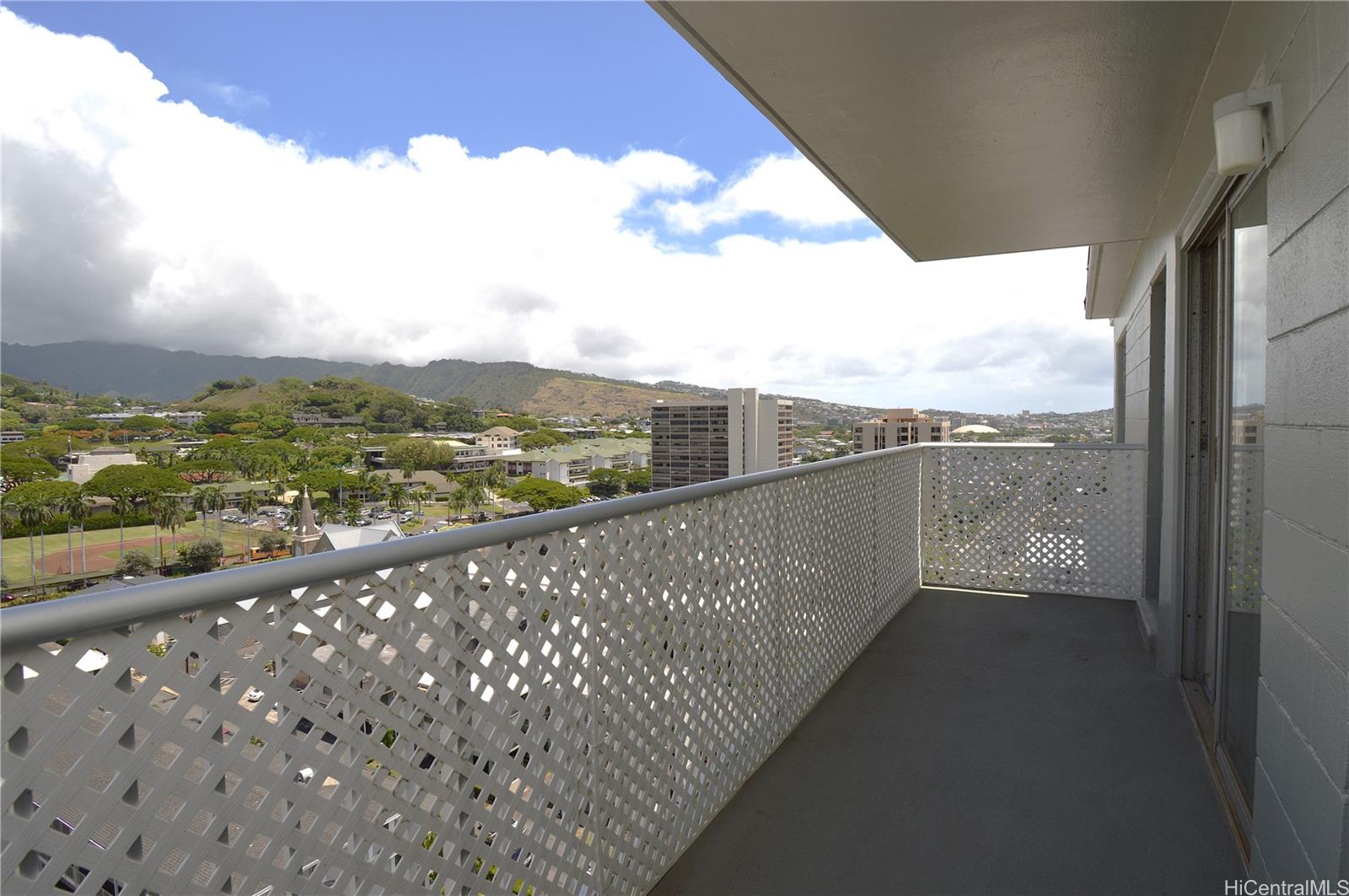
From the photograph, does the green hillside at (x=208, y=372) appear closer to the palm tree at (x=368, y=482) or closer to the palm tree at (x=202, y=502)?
the palm tree at (x=202, y=502)

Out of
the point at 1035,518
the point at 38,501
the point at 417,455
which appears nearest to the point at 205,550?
the point at 38,501

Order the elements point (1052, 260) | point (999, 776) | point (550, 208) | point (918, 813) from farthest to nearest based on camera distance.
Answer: point (550, 208) → point (1052, 260) → point (999, 776) → point (918, 813)

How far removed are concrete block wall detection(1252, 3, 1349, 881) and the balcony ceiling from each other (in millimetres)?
758

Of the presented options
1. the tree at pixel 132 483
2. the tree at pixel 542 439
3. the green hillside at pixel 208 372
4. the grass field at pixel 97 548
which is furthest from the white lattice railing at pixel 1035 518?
the green hillside at pixel 208 372

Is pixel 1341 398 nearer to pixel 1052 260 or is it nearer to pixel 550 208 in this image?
pixel 1052 260

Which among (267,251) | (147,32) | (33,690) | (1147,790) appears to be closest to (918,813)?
(1147,790)

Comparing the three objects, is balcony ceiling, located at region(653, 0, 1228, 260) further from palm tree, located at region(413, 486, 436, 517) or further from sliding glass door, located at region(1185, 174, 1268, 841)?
palm tree, located at region(413, 486, 436, 517)

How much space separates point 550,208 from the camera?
50938 millimetres

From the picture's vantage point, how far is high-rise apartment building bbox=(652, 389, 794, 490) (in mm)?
8852

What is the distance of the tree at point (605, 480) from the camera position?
909 centimetres

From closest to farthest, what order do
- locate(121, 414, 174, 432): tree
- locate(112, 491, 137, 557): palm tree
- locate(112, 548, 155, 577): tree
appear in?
locate(112, 548, 155, 577): tree, locate(112, 491, 137, 557): palm tree, locate(121, 414, 174, 432): tree

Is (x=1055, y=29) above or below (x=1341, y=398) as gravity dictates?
above

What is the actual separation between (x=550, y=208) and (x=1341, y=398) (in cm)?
5328

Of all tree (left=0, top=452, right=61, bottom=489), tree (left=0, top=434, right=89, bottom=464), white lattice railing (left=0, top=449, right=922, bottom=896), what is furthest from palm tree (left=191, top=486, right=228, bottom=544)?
white lattice railing (left=0, top=449, right=922, bottom=896)
